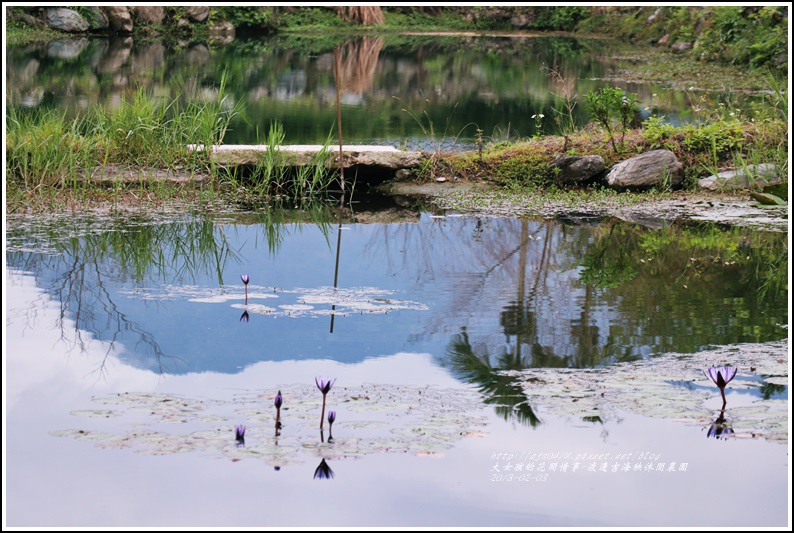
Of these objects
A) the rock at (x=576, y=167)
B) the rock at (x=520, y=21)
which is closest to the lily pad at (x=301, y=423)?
the rock at (x=576, y=167)

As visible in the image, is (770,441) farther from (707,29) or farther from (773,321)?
(707,29)

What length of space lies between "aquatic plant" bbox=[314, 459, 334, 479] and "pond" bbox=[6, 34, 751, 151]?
18.4ft

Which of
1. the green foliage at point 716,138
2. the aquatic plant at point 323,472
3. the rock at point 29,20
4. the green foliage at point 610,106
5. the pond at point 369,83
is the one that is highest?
the rock at point 29,20

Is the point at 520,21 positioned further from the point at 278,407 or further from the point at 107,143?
the point at 278,407

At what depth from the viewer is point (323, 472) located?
334 cm

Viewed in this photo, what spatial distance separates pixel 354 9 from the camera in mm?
26562

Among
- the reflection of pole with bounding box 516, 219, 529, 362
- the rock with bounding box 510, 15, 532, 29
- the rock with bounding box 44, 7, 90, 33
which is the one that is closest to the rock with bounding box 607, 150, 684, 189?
the reflection of pole with bounding box 516, 219, 529, 362

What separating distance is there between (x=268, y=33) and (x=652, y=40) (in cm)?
1002

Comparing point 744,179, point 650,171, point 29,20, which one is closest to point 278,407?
point 650,171

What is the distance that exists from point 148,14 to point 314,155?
18.2m

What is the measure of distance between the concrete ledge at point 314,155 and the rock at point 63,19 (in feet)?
52.2

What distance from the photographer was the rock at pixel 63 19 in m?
22.5

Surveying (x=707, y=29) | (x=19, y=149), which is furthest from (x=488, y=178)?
(x=707, y=29)

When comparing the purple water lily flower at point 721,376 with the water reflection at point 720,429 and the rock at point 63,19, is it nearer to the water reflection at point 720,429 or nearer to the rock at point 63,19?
the water reflection at point 720,429
